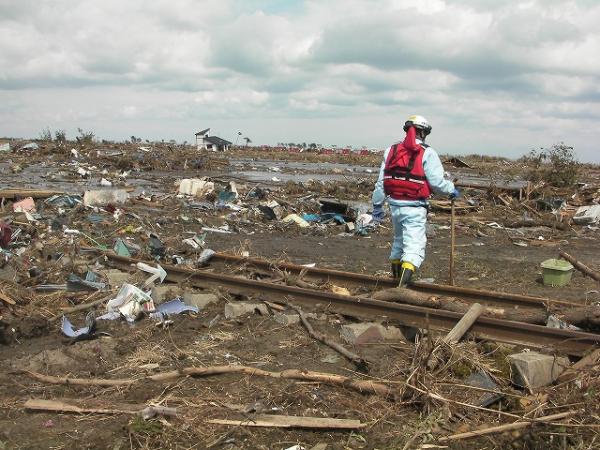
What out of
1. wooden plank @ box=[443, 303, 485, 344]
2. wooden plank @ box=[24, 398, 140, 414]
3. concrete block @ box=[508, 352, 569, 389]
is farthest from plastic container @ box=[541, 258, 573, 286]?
wooden plank @ box=[24, 398, 140, 414]

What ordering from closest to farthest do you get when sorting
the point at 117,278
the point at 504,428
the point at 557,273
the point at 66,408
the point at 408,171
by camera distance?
the point at 504,428 < the point at 66,408 < the point at 408,171 < the point at 117,278 < the point at 557,273

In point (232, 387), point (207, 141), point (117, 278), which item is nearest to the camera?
point (232, 387)

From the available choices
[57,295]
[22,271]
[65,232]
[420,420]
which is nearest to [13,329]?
→ [57,295]

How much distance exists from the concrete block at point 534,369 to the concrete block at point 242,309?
272 centimetres

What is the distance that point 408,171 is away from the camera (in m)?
6.50

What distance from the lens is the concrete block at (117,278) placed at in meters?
7.29

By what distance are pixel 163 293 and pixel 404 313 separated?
2951mm

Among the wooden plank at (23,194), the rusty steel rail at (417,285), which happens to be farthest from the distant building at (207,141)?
the rusty steel rail at (417,285)

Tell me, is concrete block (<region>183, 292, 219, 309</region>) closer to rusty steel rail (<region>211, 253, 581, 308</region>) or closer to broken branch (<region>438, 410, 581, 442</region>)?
rusty steel rail (<region>211, 253, 581, 308</region>)

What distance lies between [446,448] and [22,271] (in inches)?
249

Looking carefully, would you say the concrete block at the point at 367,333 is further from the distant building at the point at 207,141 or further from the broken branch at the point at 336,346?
the distant building at the point at 207,141

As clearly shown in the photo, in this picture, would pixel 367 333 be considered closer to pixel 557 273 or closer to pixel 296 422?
pixel 296 422

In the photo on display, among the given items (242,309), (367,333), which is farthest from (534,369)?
(242,309)

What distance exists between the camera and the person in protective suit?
21.3ft
